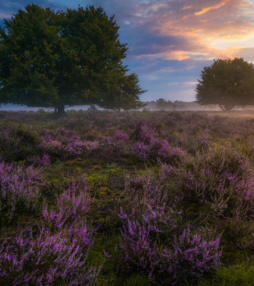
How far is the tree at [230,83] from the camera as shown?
45.5 meters

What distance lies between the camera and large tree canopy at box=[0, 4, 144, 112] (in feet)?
70.5

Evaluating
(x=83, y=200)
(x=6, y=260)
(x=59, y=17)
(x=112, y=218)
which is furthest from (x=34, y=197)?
(x=59, y=17)

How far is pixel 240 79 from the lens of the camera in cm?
4659

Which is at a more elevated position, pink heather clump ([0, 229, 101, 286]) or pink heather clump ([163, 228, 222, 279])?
pink heather clump ([0, 229, 101, 286])

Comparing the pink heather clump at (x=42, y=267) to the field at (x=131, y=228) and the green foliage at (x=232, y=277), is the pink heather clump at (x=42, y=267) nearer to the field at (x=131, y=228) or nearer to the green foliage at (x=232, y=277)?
the field at (x=131, y=228)

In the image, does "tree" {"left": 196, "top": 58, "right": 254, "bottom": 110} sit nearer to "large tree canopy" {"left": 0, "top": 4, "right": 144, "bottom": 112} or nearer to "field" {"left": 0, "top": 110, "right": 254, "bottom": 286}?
"large tree canopy" {"left": 0, "top": 4, "right": 144, "bottom": 112}

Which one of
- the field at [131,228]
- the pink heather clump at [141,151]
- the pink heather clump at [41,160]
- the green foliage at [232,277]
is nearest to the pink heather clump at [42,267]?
the field at [131,228]

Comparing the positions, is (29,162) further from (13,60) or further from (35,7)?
(35,7)

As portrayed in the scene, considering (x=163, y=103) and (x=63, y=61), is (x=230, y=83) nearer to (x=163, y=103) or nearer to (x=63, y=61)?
(x=63, y=61)

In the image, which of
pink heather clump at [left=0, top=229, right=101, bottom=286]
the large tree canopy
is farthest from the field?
the large tree canopy

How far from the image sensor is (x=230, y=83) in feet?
153

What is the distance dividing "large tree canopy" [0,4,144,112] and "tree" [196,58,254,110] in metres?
25.9

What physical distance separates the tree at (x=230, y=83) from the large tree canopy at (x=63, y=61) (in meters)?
25.9

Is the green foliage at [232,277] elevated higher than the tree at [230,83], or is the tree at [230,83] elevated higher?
the tree at [230,83]
